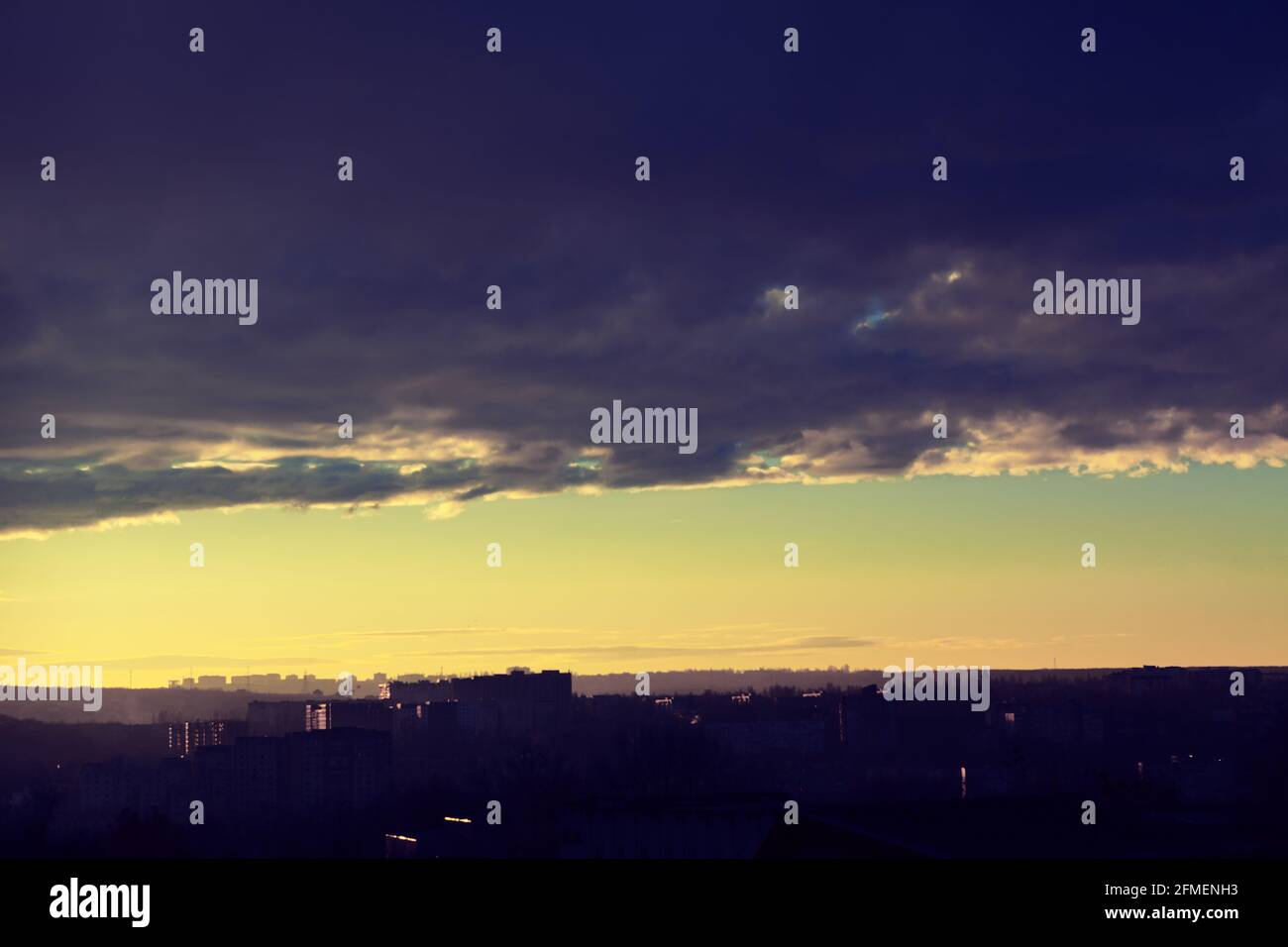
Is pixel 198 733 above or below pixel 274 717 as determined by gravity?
below

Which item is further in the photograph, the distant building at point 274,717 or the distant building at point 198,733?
the distant building at point 198,733

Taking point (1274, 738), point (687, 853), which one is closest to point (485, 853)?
point (687, 853)

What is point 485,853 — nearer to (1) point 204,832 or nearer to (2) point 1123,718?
(1) point 204,832

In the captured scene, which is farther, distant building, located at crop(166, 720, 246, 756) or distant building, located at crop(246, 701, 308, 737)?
distant building, located at crop(166, 720, 246, 756)

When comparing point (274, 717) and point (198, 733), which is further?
point (198, 733)
